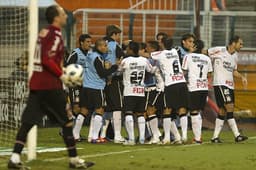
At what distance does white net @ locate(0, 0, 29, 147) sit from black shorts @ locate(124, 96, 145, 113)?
1964 mm

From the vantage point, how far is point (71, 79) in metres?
10.7

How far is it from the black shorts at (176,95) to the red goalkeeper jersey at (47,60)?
5.20m

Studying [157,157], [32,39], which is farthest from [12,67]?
[157,157]

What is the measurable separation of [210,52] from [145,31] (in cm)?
870

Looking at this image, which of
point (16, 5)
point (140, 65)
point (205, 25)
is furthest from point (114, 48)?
point (205, 25)

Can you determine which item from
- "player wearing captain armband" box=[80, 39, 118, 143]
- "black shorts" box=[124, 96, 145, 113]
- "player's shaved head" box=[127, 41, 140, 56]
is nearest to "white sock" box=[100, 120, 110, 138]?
"player wearing captain armband" box=[80, 39, 118, 143]

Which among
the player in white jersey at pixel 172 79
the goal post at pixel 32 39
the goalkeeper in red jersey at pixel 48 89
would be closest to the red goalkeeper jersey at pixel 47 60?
the goalkeeper in red jersey at pixel 48 89

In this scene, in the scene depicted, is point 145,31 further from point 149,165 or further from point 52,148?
point 149,165

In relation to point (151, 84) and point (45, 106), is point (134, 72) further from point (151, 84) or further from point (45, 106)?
point (45, 106)

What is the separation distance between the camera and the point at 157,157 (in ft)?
42.4

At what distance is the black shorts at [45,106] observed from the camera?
36.1 feet

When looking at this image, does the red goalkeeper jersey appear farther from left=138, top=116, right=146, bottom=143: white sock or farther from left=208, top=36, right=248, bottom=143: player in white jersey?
left=208, top=36, right=248, bottom=143: player in white jersey

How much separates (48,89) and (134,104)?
502cm

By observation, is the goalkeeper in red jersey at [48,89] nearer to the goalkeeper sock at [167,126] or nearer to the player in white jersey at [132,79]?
the player in white jersey at [132,79]
